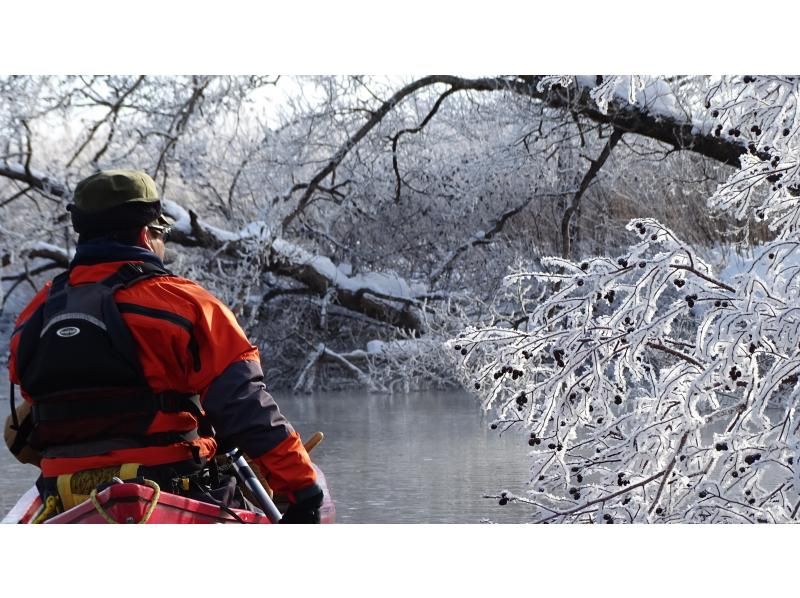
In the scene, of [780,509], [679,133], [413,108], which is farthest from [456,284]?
[780,509]

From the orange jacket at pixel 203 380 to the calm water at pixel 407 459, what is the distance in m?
2.16

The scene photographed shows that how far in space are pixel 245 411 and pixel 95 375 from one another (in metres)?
0.30

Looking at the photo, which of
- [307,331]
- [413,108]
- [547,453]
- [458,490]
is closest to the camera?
[547,453]

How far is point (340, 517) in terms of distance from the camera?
454cm

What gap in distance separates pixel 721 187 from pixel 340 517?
1.95 m

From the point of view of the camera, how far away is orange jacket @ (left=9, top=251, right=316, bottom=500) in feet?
6.74

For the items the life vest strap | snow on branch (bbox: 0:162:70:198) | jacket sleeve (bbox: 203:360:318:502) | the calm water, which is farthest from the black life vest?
snow on branch (bbox: 0:162:70:198)

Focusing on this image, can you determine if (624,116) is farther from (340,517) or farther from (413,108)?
(340,517)

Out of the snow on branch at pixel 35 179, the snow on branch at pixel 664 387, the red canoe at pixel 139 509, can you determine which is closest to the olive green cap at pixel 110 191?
the red canoe at pixel 139 509

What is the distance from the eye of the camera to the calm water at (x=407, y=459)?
467 cm

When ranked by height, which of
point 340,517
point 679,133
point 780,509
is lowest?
point 340,517

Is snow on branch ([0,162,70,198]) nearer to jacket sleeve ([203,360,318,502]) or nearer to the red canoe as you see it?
the red canoe

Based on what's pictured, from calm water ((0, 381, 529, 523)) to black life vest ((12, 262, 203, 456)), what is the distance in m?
2.19
